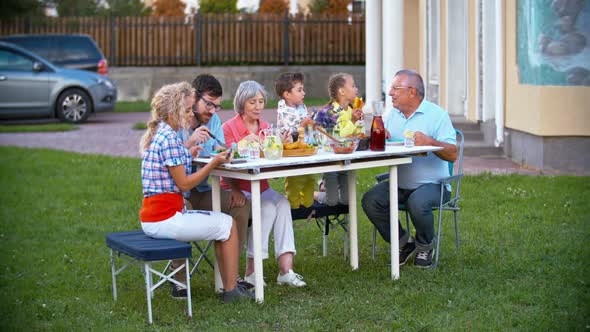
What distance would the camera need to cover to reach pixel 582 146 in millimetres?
11398

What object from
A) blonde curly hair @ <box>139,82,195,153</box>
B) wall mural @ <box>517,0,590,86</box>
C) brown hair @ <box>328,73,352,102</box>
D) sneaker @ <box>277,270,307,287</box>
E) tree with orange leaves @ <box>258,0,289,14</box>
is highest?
tree with orange leaves @ <box>258,0,289,14</box>

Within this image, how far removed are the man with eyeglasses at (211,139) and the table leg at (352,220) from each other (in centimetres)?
76

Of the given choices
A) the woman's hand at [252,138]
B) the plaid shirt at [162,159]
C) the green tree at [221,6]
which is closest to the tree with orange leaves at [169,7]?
the green tree at [221,6]

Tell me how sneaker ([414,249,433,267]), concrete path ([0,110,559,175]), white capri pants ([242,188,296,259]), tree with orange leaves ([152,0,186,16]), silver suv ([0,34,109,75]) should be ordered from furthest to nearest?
1. tree with orange leaves ([152,0,186,16])
2. silver suv ([0,34,109,75])
3. concrete path ([0,110,559,175])
4. sneaker ([414,249,433,267])
5. white capri pants ([242,188,296,259])

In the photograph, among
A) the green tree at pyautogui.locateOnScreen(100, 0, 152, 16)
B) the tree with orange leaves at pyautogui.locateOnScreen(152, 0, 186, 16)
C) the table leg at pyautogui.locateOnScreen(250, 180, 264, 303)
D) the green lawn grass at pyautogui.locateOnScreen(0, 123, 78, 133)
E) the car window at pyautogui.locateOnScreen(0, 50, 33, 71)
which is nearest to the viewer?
the table leg at pyautogui.locateOnScreen(250, 180, 264, 303)

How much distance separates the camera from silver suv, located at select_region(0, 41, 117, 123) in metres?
19.3

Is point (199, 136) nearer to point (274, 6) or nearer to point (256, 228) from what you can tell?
point (256, 228)

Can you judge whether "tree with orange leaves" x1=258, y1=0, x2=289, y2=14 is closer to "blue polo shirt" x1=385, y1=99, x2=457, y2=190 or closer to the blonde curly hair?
"blue polo shirt" x1=385, y1=99, x2=457, y2=190

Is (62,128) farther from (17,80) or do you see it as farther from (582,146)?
(582,146)

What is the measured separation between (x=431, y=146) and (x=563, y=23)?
193 inches

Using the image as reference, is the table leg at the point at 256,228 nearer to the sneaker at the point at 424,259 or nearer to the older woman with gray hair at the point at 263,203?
the older woman with gray hair at the point at 263,203

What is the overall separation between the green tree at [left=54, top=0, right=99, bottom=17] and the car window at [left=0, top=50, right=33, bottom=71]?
10682mm

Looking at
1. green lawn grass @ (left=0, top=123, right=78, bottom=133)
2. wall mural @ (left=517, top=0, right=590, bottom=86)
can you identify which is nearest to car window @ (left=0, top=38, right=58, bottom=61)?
green lawn grass @ (left=0, top=123, right=78, bottom=133)

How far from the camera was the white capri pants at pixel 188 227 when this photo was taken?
19.8 feet
